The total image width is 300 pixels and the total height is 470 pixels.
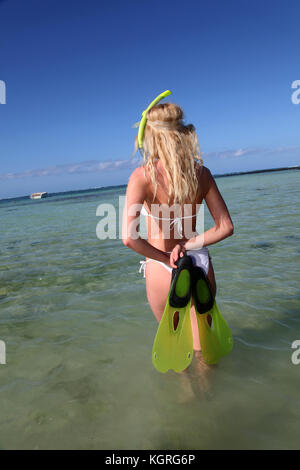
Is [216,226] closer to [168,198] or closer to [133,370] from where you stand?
[168,198]

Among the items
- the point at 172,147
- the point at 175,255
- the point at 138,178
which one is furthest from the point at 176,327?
the point at 172,147

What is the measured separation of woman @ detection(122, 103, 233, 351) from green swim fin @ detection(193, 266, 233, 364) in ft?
0.39

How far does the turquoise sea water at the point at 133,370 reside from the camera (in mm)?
2361

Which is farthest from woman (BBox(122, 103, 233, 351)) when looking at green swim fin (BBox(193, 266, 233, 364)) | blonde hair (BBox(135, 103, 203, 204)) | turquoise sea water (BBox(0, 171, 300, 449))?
turquoise sea water (BBox(0, 171, 300, 449))

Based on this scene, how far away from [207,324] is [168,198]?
1.17 metres

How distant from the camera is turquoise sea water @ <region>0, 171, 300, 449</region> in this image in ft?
7.75

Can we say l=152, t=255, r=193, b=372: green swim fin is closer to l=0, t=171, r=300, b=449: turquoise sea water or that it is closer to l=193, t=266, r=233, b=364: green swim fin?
l=193, t=266, r=233, b=364: green swim fin

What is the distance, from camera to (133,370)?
125 inches

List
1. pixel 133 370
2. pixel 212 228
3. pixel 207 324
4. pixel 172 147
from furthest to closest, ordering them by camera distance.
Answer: pixel 133 370 → pixel 207 324 → pixel 212 228 → pixel 172 147

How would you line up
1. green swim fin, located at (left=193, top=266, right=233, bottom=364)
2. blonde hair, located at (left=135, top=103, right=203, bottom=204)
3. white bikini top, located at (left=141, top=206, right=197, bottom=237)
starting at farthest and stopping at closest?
green swim fin, located at (left=193, top=266, right=233, bottom=364) < white bikini top, located at (left=141, top=206, right=197, bottom=237) < blonde hair, located at (left=135, top=103, right=203, bottom=204)

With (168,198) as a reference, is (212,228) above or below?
below

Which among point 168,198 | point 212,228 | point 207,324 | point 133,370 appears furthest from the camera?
point 133,370

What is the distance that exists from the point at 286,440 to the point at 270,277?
3154 millimetres

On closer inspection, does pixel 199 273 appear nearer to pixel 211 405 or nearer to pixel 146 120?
pixel 211 405
